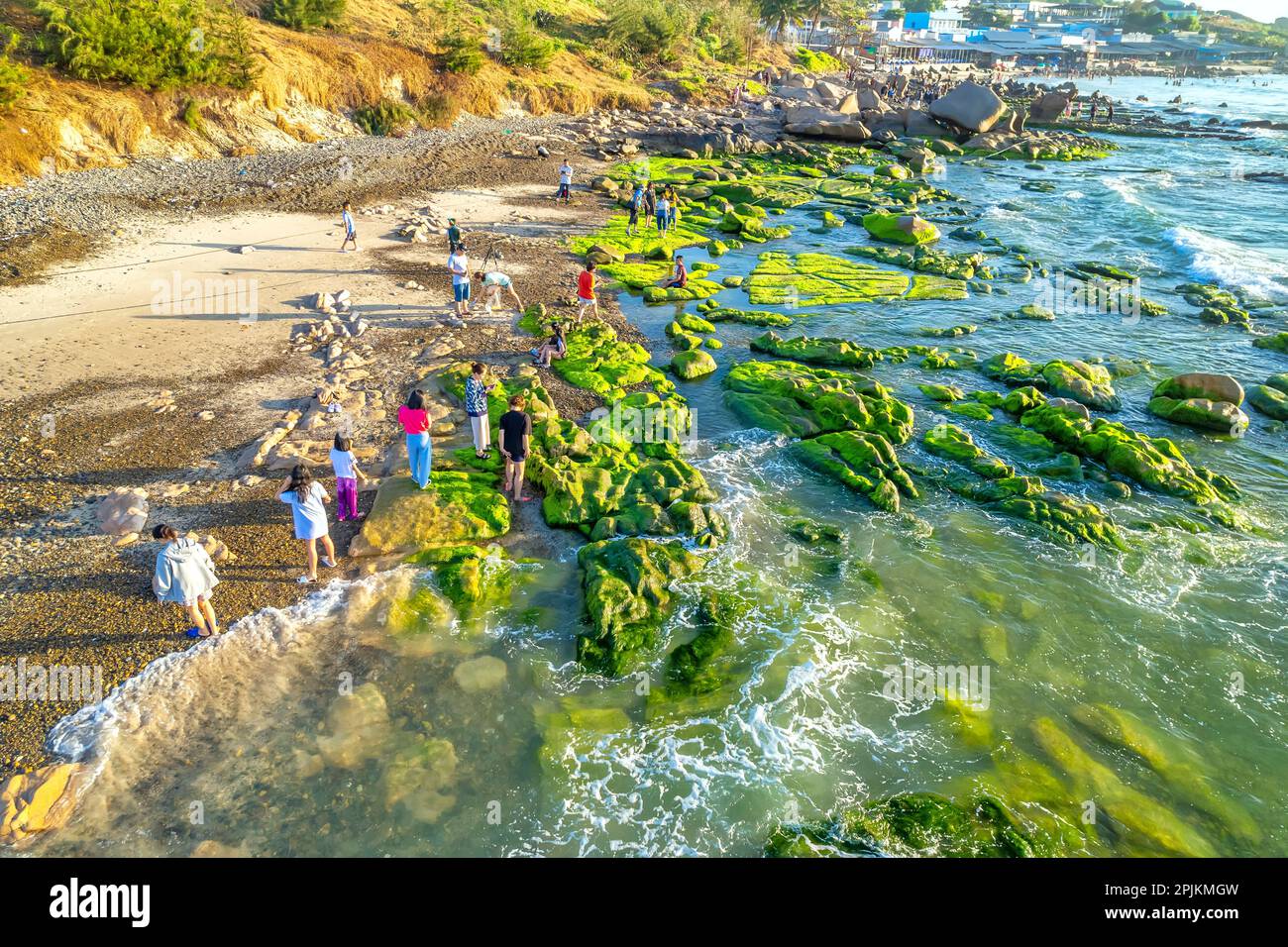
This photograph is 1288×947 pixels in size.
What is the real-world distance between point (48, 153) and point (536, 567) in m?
27.8

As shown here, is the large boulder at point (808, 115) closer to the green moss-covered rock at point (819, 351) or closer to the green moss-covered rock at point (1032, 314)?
the green moss-covered rock at point (1032, 314)

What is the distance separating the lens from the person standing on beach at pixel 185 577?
31.2ft

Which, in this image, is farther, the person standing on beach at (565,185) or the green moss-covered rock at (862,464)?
the person standing on beach at (565,185)

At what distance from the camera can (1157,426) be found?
1838cm

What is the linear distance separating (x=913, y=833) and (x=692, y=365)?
13250 millimetres

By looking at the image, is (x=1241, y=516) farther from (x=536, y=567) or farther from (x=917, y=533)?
(x=536, y=567)

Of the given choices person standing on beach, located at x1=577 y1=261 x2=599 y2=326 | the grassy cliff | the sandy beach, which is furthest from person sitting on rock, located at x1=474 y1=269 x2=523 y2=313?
the grassy cliff

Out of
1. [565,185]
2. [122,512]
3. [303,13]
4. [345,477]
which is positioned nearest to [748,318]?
[565,185]

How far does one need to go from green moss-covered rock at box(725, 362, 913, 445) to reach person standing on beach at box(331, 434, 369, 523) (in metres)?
9.51

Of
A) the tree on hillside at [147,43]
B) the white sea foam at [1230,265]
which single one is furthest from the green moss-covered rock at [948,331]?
the tree on hillside at [147,43]

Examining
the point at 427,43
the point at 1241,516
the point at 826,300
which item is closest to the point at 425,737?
the point at 1241,516

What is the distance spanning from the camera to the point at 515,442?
1301 centimetres

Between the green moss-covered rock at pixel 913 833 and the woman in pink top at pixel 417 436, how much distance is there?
28.2ft

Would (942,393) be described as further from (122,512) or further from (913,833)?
(122,512)
